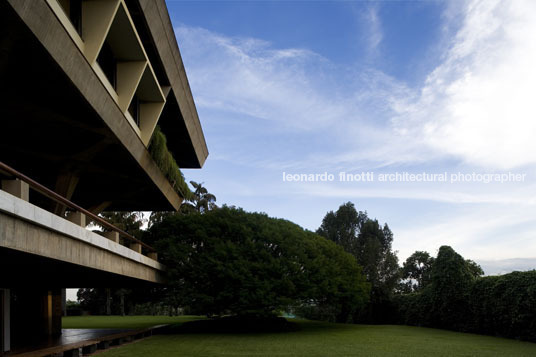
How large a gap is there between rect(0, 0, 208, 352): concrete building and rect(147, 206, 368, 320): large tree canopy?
1.61 m

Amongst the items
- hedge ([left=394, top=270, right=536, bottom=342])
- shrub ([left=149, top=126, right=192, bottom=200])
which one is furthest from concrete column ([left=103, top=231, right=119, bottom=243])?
hedge ([left=394, top=270, right=536, bottom=342])

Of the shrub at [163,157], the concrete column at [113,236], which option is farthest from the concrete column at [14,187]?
the shrub at [163,157]

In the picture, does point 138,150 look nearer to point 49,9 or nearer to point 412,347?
point 49,9

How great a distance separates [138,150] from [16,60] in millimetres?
5599

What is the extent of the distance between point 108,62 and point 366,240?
39373mm

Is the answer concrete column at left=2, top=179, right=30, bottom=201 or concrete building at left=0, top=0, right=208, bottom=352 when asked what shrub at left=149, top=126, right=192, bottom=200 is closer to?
concrete building at left=0, top=0, right=208, bottom=352

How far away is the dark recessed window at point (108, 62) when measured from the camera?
40.6 ft

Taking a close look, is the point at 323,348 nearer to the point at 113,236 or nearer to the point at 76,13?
the point at 113,236

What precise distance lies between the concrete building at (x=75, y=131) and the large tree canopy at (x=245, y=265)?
161 centimetres

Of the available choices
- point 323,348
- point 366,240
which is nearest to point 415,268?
point 366,240

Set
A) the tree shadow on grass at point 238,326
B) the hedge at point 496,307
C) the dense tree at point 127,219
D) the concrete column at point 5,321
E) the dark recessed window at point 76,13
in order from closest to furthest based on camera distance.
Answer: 1. the dark recessed window at point 76,13
2. the concrete column at point 5,321
3. the hedge at point 496,307
4. the tree shadow on grass at point 238,326
5. the dense tree at point 127,219

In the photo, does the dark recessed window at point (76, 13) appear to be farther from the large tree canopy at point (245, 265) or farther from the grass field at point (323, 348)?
the large tree canopy at point (245, 265)

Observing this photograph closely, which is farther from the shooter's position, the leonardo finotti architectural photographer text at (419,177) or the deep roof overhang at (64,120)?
the leonardo finotti architectural photographer text at (419,177)

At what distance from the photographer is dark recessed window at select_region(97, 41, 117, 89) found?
12.4 m
